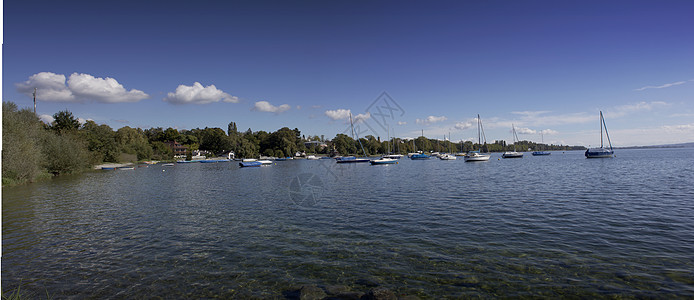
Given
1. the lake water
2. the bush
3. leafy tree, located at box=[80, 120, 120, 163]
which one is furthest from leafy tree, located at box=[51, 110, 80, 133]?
the lake water

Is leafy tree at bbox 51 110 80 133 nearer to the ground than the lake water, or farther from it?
farther from it

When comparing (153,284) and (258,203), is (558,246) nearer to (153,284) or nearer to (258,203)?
(153,284)

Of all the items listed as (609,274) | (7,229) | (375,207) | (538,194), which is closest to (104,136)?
(7,229)

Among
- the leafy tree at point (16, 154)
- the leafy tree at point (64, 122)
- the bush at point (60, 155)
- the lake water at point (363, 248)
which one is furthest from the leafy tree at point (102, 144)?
the lake water at point (363, 248)

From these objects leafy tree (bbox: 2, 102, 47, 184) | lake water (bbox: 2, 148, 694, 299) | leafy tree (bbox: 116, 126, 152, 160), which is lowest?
lake water (bbox: 2, 148, 694, 299)

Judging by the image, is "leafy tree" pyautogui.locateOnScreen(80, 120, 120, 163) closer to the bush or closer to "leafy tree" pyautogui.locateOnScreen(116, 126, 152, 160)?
"leafy tree" pyautogui.locateOnScreen(116, 126, 152, 160)

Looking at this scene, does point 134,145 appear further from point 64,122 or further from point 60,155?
point 60,155

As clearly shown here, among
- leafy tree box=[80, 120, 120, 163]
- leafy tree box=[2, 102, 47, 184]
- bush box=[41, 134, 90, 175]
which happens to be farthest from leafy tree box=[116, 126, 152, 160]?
leafy tree box=[2, 102, 47, 184]

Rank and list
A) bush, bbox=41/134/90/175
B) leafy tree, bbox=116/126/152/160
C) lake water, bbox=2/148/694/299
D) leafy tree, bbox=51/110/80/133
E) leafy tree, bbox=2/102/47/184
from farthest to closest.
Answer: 1. leafy tree, bbox=116/126/152/160
2. leafy tree, bbox=51/110/80/133
3. bush, bbox=41/134/90/175
4. leafy tree, bbox=2/102/47/184
5. lake water, bbox=2/148/694/299

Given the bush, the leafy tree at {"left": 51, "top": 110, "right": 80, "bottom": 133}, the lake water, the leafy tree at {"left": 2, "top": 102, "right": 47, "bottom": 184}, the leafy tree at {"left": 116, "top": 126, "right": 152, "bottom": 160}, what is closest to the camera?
the lake water

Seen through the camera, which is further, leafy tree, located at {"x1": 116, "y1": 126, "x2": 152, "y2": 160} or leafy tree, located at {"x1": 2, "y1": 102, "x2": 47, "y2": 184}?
leafy tree, located at {"x1": 116, "y1": 126, "x2": 152, "y2": 160}

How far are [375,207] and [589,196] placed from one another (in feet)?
62.1

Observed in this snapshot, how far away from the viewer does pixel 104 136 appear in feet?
390

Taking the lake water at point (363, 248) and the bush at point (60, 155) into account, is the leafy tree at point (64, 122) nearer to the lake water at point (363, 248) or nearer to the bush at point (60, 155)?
the bush at point (60, 155)
